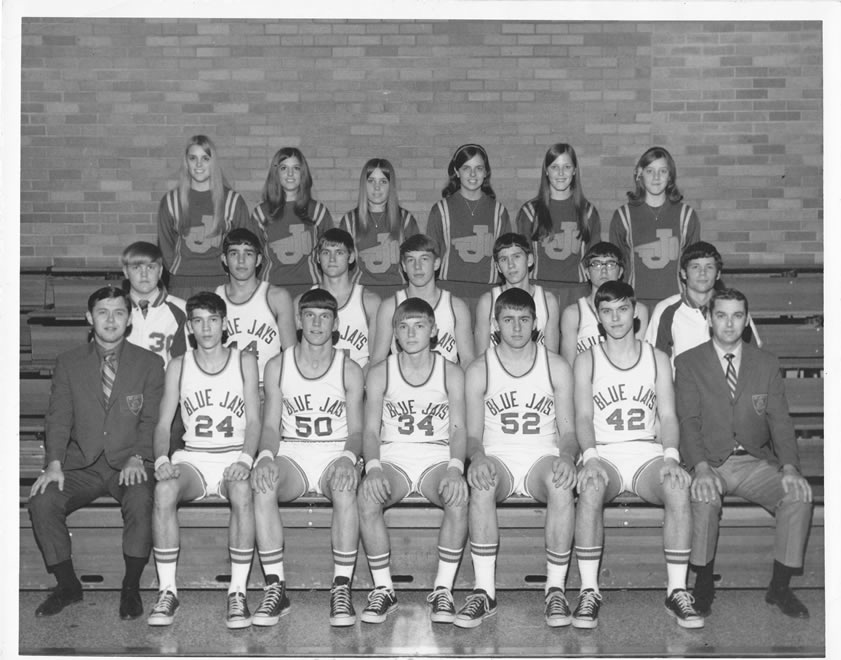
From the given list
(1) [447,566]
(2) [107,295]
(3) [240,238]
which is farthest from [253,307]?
(1) [447,566]

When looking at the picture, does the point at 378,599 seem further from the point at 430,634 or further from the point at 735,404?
the point at 735,404

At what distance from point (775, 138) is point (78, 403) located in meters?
4.38

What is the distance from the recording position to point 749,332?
4.80 metres

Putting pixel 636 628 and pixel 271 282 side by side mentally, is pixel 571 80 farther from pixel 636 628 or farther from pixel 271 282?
pixel 636 628

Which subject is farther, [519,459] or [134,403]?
[134,403]

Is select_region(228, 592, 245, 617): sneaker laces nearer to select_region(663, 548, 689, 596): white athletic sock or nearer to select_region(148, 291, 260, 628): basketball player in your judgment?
select_region(148, 291, 260, 628): basketball player

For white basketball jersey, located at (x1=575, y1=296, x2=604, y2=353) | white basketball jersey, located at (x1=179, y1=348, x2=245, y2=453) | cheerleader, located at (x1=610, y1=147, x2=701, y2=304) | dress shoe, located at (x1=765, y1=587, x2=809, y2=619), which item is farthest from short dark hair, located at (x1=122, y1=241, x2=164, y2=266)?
dress shoe, located at (x1=765, y1=587, x2=809, y2=619)

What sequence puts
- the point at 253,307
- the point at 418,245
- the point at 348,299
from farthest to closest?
the point at 348,299
the point at 253,307
the point at 418,245

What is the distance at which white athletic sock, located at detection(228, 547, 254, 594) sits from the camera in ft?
14.0

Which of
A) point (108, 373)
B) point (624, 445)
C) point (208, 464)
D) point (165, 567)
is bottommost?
point (165, 567)

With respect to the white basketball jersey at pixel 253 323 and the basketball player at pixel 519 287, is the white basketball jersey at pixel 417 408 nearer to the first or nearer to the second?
the basketball player at pixel 519 287

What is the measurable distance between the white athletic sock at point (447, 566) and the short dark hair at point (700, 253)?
1761 mm

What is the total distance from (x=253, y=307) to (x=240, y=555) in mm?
1308

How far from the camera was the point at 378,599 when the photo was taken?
4305 mm
